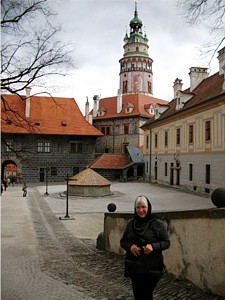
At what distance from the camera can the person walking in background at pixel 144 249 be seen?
3.89 meters

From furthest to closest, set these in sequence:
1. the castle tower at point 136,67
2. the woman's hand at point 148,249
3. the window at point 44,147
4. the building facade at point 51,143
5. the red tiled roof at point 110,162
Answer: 1. the castle tower at point 136,67
2. the red tiled roof at point 110,162
3. the window at point 44,147
4. the building facade at point 51,143
5. the woman's hand at point 148,249

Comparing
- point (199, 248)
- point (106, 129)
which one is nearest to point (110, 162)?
point (106, 129)

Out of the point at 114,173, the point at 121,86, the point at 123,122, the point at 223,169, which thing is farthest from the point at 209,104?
the point at 121,86

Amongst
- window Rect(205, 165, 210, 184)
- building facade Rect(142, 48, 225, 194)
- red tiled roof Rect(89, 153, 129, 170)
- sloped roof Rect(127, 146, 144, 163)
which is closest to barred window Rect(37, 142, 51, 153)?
red tiled roof Rect(89, 153, 129, 170)

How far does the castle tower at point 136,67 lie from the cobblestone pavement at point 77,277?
58.1 m

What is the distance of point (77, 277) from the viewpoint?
7176 mm

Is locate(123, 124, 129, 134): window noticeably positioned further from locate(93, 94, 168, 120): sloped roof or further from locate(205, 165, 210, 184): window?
locate(205, 165, 210, 184): window

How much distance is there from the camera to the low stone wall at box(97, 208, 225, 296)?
5.18 metres

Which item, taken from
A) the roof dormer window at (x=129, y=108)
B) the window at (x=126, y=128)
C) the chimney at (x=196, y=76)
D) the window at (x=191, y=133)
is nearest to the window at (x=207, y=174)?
the window at (x=191, y=133)

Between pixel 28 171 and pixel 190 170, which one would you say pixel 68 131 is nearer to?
pixel 28 171

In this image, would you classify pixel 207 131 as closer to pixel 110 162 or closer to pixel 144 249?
pixel 110 162

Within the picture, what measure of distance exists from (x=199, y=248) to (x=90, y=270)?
2929mm

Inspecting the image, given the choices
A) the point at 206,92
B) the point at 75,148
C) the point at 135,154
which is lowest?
the point at 135,154

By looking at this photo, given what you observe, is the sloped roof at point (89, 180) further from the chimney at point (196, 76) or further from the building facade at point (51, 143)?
the building facade at point (51, 143)
